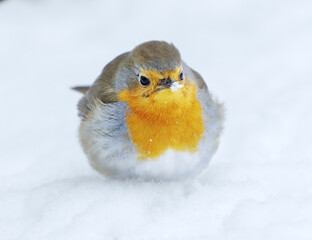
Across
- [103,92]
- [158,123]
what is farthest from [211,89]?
[158,123]

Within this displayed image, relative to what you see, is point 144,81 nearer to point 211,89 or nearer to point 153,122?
point 153,122

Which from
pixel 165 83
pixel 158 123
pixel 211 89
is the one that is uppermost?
pixel 211 89

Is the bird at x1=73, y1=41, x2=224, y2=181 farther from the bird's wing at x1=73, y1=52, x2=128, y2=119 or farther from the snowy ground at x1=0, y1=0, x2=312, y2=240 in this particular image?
the snowy ground at x1=0, y1=0, x2=312, y2=240

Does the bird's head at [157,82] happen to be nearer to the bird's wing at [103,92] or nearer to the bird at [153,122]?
the bird at [153,122]

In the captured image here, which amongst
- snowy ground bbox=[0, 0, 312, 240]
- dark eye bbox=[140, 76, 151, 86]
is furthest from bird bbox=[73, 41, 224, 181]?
snowy ground bbox=[0, 0, 312, 240]

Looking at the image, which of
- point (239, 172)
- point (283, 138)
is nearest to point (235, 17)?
point (283, 138)

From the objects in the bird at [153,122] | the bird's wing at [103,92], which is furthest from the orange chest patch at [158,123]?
the bird's wing at [103,92]

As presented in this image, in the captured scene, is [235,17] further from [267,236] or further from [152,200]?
[267,236]
